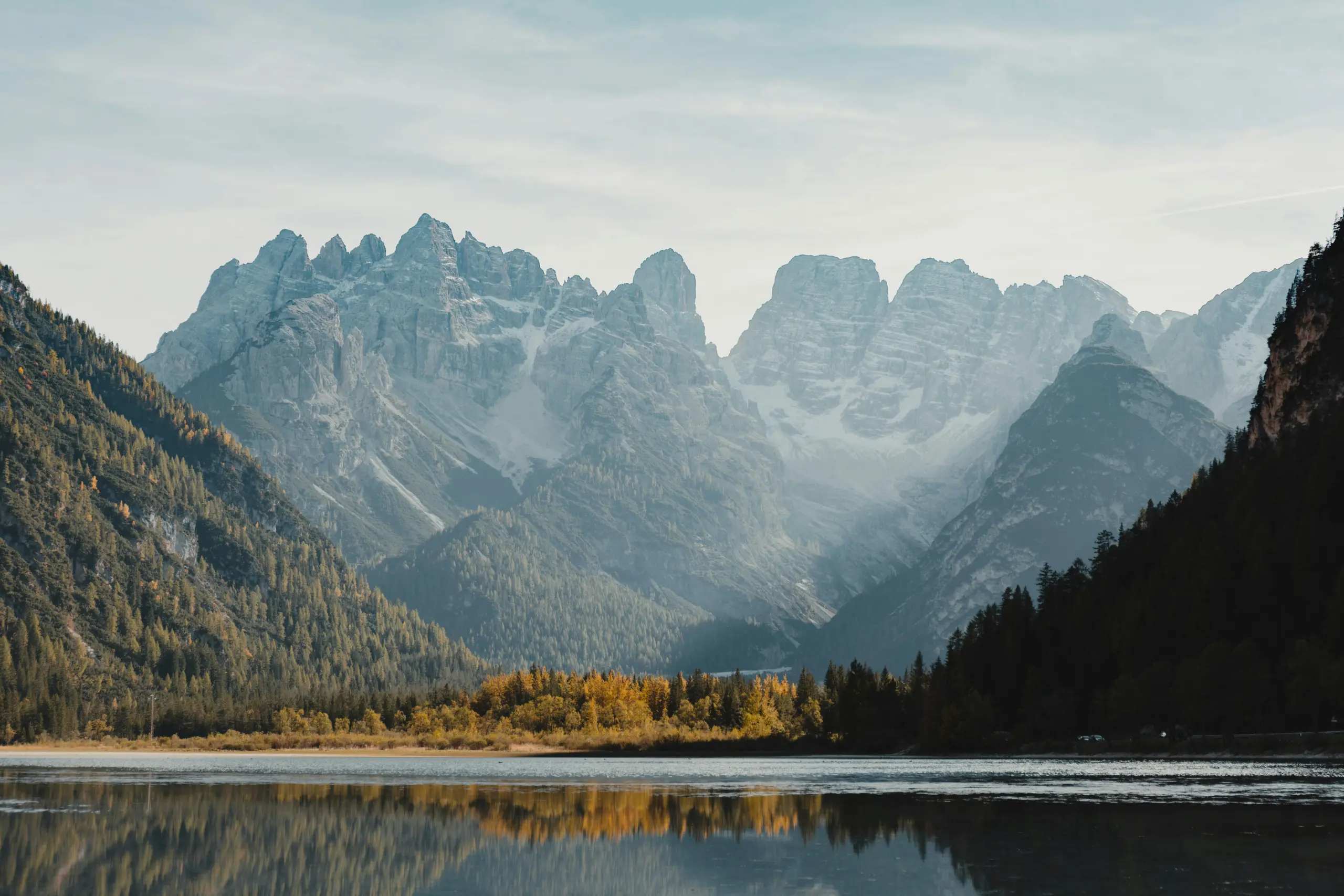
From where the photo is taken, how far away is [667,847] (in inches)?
2746

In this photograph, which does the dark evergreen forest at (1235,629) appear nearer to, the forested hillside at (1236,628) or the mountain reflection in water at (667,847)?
the forested hillside at (1236,628)

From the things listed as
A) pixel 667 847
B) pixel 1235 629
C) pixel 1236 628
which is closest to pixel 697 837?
pixel 667 847

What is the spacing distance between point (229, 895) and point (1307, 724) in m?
125

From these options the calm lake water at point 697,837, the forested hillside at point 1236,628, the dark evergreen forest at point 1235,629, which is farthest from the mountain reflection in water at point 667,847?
the dark evergreen forest at point 1235,629

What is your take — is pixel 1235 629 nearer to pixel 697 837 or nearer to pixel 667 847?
pixel 697 837

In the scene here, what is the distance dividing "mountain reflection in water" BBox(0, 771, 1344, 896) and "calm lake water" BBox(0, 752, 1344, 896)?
21 cm

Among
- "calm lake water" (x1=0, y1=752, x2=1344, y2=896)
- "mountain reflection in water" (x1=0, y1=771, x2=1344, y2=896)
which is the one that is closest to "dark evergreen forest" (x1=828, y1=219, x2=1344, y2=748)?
"calm lake water" (x1=0, y1=752, x2=1344, y2=896)

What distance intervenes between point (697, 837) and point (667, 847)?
16.1 ft

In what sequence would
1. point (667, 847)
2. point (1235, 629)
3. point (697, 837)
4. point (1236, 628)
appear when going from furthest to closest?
1. point (1236, 628)
2. point (1235, 629)
3. point (697, 837)
4. point (667, 847)

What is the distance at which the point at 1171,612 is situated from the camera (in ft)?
591

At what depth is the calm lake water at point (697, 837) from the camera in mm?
56719

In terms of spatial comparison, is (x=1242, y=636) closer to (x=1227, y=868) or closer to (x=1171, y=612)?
(x=1171, y=612)

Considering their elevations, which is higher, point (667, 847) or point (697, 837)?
point (667, 847)

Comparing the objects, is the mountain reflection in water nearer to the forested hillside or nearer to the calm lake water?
the calm lake water
